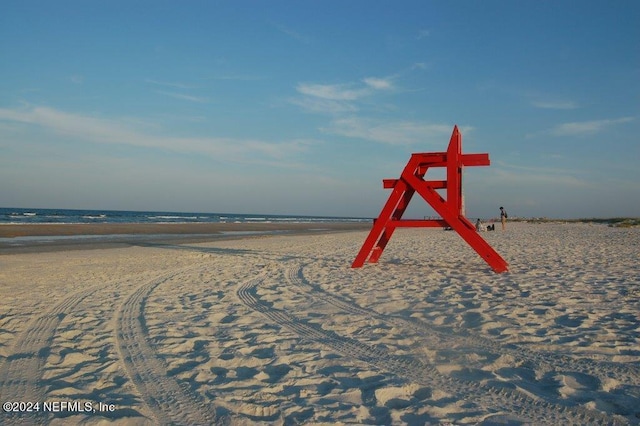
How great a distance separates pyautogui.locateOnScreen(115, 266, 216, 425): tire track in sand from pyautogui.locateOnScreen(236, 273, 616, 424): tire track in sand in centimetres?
150

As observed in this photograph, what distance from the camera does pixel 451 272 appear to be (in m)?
9.15

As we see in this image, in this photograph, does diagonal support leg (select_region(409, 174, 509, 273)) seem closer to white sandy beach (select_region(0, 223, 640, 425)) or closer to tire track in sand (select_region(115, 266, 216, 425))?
white sandy beach (select_region(0, 223, 640, 425))

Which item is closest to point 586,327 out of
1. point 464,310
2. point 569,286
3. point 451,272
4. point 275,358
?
point 464,310

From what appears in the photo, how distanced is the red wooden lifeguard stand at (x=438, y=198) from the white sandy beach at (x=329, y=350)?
92 centimetres

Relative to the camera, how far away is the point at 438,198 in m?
9.12

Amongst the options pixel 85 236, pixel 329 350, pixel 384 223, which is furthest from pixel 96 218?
pixel 329 350

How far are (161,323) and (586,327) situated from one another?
4849 millimetres

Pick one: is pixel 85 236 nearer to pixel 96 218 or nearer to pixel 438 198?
pixel 438 198

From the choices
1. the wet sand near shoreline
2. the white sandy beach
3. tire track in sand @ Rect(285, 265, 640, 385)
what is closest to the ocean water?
the wet sand near shoreline

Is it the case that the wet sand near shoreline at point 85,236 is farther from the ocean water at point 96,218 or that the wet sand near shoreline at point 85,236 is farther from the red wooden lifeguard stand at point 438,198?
the red wooden lifeguard stand at point 438,198

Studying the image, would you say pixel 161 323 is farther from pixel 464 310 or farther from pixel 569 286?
pixel 569 286

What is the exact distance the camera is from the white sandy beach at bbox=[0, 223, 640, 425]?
3.17 metres

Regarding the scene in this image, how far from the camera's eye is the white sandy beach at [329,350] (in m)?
3.17

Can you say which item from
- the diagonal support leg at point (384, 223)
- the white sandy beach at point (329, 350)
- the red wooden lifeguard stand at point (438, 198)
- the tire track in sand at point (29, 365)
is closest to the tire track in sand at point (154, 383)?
the white sandy beach at point (329, 350)
